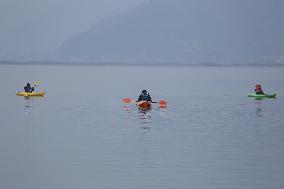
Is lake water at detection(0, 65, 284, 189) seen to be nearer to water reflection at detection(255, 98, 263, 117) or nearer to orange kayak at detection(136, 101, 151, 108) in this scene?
water reflection at detection(255, 98, 263, 117)

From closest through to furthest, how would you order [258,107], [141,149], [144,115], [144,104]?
[141,149]
[144,115]
[144,104]
[258,107]

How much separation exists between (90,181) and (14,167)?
564 centimetres

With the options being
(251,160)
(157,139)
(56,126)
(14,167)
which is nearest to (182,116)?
(56,126)

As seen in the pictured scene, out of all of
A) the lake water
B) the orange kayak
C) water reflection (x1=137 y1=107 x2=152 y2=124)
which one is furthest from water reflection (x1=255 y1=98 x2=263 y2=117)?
the orange kayak

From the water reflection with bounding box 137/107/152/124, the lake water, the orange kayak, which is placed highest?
the orange kayak

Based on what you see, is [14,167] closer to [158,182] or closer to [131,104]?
[158,182]

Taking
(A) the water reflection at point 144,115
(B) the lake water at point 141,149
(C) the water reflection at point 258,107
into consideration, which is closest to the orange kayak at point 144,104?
(A) the water reflection at point 144,115

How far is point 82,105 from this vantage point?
8681cm

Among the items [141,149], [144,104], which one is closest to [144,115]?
[144,104]

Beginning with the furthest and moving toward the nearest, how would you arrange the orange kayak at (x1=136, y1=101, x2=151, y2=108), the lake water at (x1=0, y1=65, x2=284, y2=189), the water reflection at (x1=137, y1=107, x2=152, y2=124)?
the orange kayak at (x1=136, y1=101, x2=151, y2=108) < the water reflection at (x1=137, y1=107, x2=152, y2=124) < the lake water at (x1=0, y1=65, x2=284, y2=189)

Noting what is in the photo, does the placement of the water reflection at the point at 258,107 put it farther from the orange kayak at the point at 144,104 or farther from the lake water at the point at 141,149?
the orange kayak at the point at 144,104

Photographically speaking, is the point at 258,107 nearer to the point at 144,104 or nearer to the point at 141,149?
the point at 144,104

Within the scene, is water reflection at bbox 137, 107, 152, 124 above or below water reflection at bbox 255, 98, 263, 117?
below

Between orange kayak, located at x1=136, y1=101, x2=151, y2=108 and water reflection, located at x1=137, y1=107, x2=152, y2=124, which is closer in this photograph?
water reflection, located at x1=137, y1=107, x2=152, y2=124
